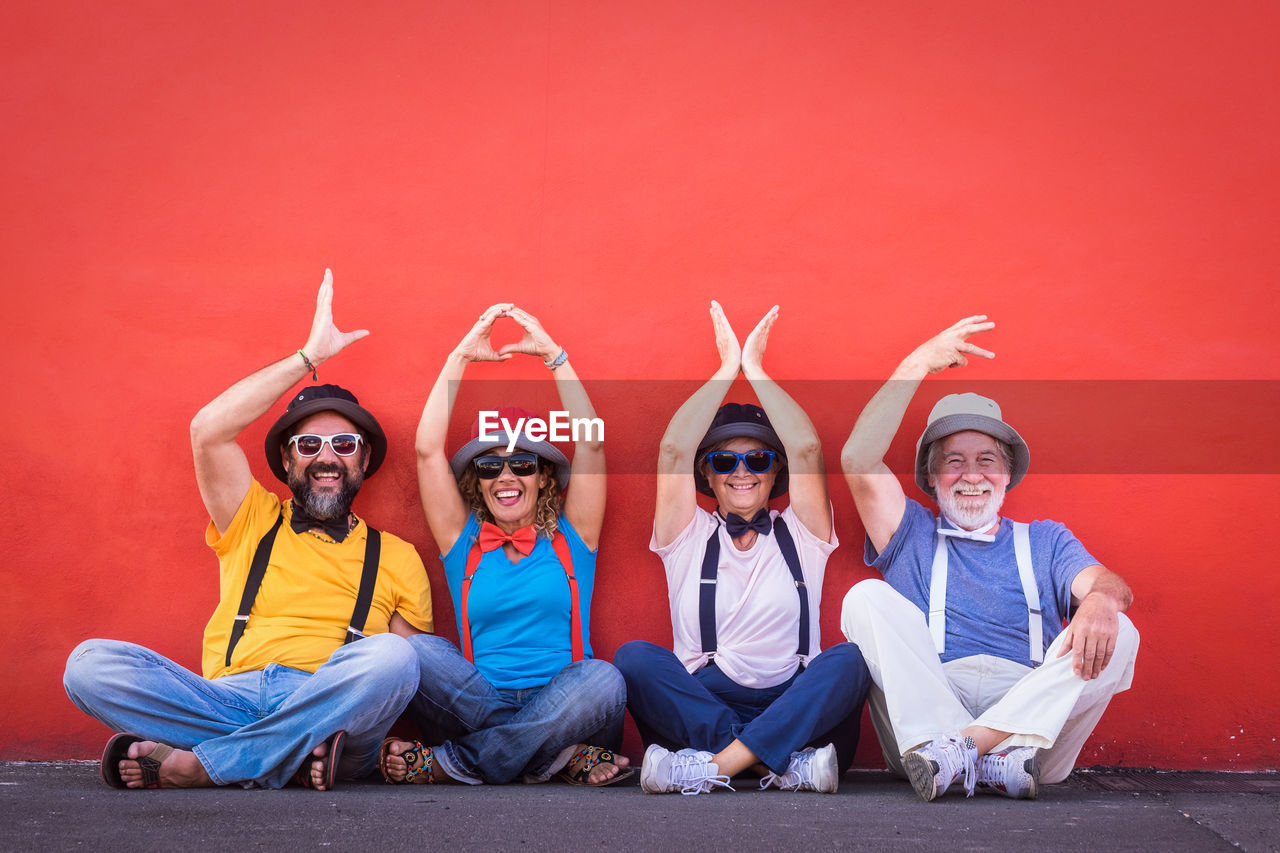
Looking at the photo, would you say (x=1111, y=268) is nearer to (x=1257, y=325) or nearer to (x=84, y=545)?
(x=1257, y=325)

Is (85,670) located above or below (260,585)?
below

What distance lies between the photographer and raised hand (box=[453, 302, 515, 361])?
413 centimetres

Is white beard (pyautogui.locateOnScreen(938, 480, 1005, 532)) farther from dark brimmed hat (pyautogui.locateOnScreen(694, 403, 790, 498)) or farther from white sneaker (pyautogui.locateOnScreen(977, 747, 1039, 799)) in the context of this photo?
white sneaker (pyautogui.locateOnScreen(977, 747, 1039, 799))

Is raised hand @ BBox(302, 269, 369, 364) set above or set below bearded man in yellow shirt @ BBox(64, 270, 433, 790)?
above

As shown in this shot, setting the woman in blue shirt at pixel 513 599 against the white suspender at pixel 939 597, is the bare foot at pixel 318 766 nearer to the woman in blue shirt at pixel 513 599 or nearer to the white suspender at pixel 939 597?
the woman in blue shirt at pixel 513 599

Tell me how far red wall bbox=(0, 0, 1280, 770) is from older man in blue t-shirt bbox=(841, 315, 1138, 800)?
0.36 metres

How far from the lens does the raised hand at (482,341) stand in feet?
13.6

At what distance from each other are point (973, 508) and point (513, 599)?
177 centimetres

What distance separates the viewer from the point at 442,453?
4.06m

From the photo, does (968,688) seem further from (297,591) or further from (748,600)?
(297,591)

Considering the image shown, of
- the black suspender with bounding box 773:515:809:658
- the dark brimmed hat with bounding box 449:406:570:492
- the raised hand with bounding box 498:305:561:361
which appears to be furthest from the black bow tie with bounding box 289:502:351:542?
the black suspender with bounding box 773:515:809:658

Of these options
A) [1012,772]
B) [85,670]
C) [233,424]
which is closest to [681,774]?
[1012,772]

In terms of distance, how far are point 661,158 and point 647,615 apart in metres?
1.95

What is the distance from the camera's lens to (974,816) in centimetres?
293
